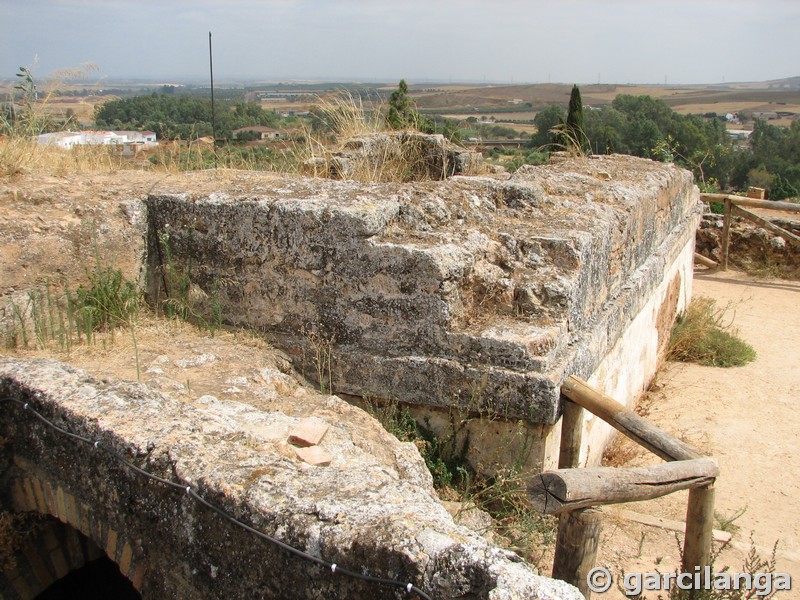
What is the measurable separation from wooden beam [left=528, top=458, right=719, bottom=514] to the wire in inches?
42.0

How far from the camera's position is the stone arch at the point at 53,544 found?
8.58 ft

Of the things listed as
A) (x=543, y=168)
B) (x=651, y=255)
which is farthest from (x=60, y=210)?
(x=651, y=255)

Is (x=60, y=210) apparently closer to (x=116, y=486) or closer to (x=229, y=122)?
(x=116, y=486)

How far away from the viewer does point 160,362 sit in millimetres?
3770

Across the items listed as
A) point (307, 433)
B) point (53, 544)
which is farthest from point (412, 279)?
point (53, 544)

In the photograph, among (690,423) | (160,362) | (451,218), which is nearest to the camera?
(160,362)

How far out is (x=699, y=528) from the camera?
334 cm

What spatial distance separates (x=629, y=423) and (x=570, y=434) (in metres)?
0.35

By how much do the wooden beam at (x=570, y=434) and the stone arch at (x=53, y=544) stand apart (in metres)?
2.24

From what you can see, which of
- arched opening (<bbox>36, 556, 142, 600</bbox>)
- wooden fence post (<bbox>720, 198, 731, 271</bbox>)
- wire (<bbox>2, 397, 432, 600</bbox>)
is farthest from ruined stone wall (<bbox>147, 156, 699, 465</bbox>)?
wooden fence post (<bbox>720, 198, 731, 271</bbox>)

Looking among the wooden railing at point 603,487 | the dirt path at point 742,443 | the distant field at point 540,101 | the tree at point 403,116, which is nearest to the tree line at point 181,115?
the tree at point 403,116

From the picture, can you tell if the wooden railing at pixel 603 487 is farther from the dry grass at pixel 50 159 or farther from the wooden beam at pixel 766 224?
the wooden beam at pixel 766 224

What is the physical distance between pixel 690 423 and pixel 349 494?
14.7 ft

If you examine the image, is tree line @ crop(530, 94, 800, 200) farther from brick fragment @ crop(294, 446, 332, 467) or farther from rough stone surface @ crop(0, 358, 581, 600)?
rough stone surface @ crop(0, 358, 581, 600)
